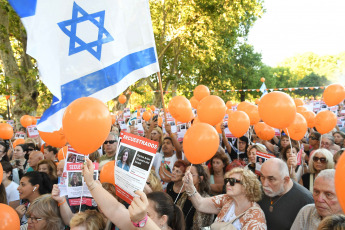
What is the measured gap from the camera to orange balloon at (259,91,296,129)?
12.7ft

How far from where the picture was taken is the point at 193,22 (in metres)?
16.1

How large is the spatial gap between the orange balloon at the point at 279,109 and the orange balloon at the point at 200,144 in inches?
38.0

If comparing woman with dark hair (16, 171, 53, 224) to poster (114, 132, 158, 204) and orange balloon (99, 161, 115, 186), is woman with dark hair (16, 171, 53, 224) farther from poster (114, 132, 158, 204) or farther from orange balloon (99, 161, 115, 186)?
poster (114, 132, 158, 204)

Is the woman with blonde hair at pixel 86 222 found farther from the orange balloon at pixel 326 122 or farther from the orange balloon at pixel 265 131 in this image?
the orange balloon at pixel 326 122

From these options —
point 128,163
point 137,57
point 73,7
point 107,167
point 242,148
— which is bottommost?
Result: point 242,148

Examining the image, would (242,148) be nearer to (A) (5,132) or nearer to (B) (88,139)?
(B) (88,139)

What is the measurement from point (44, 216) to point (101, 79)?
5.12ft

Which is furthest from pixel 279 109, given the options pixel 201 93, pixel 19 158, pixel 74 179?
pixel 19 158

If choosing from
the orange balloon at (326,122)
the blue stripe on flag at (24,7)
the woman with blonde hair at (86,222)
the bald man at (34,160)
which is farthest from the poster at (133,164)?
Answer: the orange balloon at (326,122)

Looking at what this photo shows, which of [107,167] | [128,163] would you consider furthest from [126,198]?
[107,167]

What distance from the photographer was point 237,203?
2.87 metres

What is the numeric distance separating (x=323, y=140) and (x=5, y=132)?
6.86 m

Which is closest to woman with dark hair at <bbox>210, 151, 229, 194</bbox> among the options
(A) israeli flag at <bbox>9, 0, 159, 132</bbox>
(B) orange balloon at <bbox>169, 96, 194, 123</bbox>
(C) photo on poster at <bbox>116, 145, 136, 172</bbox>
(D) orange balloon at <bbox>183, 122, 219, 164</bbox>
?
(D) orange balloon at <bbox>183, 122, 219, 164</bbox>

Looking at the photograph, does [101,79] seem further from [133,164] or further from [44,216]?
[133,164]
